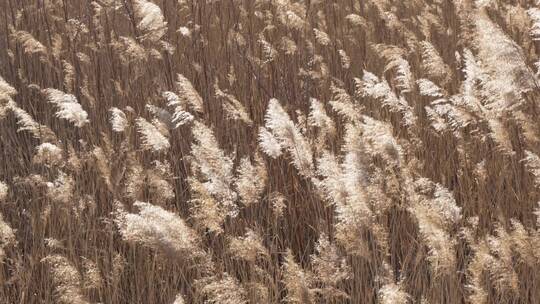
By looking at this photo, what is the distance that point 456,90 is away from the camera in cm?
322

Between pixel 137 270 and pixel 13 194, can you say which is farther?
pixel 13 194

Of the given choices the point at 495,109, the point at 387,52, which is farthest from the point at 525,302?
the point at 387,52

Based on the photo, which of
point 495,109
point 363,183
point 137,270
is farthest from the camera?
point 137,270

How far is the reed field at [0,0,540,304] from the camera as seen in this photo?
65.3 inches

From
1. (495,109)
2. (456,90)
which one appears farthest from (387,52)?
(495,109)

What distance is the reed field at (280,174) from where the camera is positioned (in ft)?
5.44

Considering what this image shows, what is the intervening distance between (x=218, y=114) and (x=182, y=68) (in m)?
0.67

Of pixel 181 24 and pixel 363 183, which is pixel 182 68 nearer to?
pixel 181 24

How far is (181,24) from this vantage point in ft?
14.5

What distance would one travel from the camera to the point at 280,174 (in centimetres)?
254

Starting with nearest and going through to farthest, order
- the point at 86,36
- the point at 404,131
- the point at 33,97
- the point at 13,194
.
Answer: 1. the point at 13,194
2. the point at 404,131
3. the point at 33,97
4. the point at 86,36

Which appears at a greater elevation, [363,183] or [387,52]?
[387,52]

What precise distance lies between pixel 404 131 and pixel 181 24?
188 centimetres

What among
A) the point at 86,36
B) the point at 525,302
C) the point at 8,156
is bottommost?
the point at 525,302
